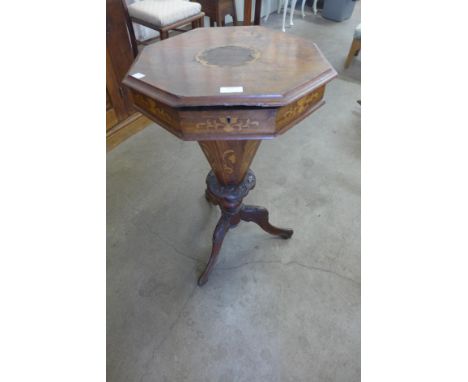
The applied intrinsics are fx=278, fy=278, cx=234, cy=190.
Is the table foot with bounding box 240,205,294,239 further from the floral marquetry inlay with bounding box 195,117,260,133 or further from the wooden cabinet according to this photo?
the wooden cabinet

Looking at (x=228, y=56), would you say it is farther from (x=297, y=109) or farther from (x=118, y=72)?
(x=118, y=72)

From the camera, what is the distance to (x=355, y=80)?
10.2 feet

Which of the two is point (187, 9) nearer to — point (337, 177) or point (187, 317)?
point (337, 177)

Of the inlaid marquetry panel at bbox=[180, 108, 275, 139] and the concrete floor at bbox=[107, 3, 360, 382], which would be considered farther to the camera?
the concrete floor at bbox=[107, 3, 360, 382]

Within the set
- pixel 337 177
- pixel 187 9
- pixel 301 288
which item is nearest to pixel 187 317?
pixel 301 288

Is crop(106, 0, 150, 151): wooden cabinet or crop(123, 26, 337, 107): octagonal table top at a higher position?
crop(123, 26, 337, 107): octagonal table top

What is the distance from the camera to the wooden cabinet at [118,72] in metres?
1.87

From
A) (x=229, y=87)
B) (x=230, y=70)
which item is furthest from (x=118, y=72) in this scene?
(x=229, y=87)

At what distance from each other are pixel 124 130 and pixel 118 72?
1.45 feet

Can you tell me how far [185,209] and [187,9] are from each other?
163cm

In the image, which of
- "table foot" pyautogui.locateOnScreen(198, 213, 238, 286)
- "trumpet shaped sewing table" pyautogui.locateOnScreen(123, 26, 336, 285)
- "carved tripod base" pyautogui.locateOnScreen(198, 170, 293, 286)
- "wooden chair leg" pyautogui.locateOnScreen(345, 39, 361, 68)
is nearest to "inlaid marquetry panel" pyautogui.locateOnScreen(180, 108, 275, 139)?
"trumpet shaped sewing table" pyautogui.locateOnScreen(123, 26, 336, 285)

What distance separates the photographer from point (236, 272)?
1423 mm

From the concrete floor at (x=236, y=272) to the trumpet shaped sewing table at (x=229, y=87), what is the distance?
1.86 ft

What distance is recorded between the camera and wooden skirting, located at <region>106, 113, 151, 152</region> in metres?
2.18
